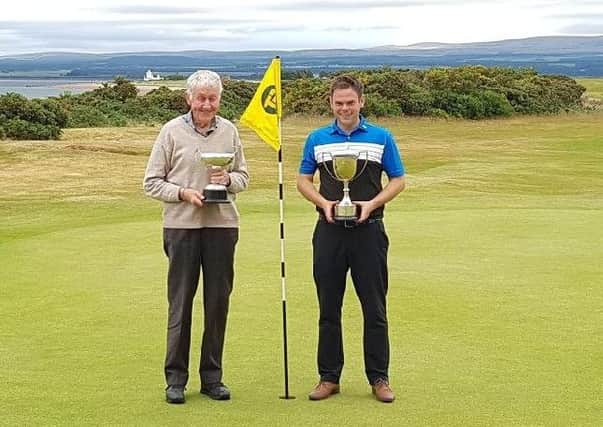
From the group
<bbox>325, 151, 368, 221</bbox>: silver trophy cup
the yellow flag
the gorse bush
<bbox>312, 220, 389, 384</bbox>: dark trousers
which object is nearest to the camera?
<bbox>325, 151, 368, 221</bbox>: silver trophy cup

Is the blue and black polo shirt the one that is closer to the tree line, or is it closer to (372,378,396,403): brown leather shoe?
(372,378,396,403): brown leather shoe

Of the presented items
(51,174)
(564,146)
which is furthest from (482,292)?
(564,146)

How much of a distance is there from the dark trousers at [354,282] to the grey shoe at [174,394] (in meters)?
0.81

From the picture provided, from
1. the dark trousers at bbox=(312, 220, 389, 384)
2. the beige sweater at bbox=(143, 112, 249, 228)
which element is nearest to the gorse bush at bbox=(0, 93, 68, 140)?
the beige sweater at bbox=(143, 112, 249, 228)

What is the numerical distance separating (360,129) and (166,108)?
4182 centimetres

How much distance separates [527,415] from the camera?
566cm

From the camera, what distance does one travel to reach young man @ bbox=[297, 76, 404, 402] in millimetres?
5844

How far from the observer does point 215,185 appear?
5785 millimetres

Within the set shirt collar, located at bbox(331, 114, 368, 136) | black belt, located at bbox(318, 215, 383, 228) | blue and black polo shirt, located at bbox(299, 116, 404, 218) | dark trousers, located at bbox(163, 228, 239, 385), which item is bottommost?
dark trousers, located at bbox(163, 228, 239, 385)

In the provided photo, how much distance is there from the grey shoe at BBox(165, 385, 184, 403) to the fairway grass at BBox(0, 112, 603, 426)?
7 cm

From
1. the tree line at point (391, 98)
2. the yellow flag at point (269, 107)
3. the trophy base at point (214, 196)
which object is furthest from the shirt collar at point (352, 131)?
the tree line at point (391, 98)

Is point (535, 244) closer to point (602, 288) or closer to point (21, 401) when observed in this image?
point (602, 288)

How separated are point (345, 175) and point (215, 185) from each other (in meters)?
0.71

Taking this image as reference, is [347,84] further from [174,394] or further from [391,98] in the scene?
[391,98]
